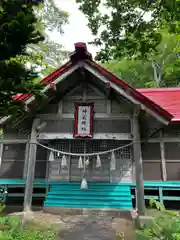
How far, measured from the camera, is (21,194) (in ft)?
31.5

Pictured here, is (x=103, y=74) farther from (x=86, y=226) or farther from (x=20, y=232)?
(x=20, y=232)

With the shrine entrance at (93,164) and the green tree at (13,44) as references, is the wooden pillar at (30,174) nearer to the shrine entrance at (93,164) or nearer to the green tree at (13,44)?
the shrine entrance at (93,164)

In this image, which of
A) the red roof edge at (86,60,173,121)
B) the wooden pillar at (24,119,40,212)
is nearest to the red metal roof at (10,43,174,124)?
the red roof edge at (86,60,173,121)

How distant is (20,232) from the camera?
537 cm

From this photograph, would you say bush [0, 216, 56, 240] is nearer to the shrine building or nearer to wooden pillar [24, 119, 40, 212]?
wooden pillar [24, 119, 40, 212]

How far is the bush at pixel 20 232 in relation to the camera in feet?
16.5

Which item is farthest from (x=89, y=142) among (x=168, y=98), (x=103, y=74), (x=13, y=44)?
(x=13, y=44)

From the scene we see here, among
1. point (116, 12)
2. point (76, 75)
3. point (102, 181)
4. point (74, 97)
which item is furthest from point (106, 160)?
point (116, 12)

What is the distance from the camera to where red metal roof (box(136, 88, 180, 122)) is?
10.1 metres

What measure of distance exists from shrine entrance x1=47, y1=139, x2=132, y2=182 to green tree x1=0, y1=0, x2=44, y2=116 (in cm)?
525

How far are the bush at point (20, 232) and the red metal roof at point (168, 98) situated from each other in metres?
6.58

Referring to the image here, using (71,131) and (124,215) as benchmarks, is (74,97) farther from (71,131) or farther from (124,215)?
(124,215)

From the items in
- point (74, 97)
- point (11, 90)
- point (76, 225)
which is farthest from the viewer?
point (74, 97)

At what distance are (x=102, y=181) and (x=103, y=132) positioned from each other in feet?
8.65
